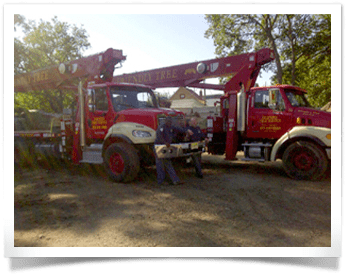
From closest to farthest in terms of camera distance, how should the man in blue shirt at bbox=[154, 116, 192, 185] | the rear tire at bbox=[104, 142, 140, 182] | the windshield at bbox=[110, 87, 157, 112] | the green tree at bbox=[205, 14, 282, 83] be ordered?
the man in blue shirt at bbox=[154, 116, 192, 185], the rear tire at bbox=[104, 142, 140, 182], the windshield at bbox=[110, 87, 157, 112], the green tree at bbox=[205, 14, 282, 83]

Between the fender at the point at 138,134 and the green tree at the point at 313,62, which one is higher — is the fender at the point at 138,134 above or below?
below

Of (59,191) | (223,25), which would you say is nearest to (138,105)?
(59,191)

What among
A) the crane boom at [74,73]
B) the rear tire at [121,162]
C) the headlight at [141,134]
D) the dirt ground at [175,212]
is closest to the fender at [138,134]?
the headlight at [141,134]

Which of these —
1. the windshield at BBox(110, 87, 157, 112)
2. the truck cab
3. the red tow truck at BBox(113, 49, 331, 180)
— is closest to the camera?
the red tow truck at BBox(113, 49, 331, 180)

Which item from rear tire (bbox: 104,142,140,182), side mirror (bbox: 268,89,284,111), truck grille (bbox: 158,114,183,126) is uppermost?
side mirror (bbox: 268,89,284,111)

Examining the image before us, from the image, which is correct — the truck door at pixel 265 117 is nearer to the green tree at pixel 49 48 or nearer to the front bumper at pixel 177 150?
the front bumper at pixel 177 150


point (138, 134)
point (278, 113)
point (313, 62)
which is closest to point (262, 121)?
point (278, 113)

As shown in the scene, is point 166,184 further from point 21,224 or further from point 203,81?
point 203,81

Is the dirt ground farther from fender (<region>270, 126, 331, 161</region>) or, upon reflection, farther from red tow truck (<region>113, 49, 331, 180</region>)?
fender (<region>270, 126, 331, 161</region>)

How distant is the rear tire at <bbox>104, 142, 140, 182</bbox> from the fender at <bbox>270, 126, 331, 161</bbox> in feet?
11.4

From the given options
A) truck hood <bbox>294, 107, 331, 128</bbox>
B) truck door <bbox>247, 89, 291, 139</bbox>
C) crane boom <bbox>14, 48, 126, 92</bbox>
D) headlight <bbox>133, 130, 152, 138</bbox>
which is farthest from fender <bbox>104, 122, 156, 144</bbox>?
truck hood <bbox>294, 107, 331, 128</bbox>

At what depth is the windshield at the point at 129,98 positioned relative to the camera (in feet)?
25.0

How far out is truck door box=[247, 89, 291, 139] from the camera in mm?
7793

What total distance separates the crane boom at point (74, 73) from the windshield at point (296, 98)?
190 inches
